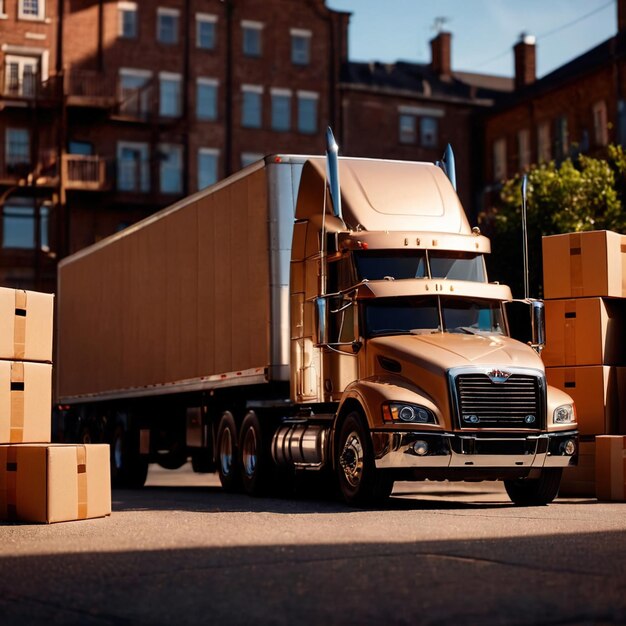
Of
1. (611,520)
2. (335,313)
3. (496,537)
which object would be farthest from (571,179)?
(496,537)

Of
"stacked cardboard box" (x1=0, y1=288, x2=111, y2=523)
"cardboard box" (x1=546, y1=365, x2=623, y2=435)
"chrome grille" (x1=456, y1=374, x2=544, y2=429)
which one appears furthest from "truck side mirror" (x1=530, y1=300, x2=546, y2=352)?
"stacked cardboard box" (x1=0, y1=288, x2=111, y2=523)

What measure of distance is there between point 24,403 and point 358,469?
12.2 ft

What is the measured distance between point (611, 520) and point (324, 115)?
47.1m

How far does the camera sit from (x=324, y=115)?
59.0 meters

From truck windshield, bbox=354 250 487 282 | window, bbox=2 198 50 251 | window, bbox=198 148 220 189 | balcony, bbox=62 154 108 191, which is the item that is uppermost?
window, bbox=198 148 220 189

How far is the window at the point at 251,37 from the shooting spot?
191ft

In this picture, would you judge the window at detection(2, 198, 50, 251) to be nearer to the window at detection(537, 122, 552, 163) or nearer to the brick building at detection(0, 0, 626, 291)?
the brick building at detection(0, 0, 626, 291)

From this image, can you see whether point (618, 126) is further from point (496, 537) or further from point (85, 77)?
point (496, 537)

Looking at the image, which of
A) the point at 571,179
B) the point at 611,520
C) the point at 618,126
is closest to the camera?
the point at 611,520

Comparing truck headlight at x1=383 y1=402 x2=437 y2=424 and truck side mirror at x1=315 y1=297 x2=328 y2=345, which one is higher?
truck side mirror at x1=315 y1=297 x2=328 y2=345

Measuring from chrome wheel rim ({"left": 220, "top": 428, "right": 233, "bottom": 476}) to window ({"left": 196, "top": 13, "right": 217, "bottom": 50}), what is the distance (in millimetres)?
39134

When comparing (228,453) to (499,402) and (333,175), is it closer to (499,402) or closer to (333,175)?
(333,175)

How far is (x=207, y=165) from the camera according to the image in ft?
186

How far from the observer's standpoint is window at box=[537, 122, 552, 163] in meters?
54.5
